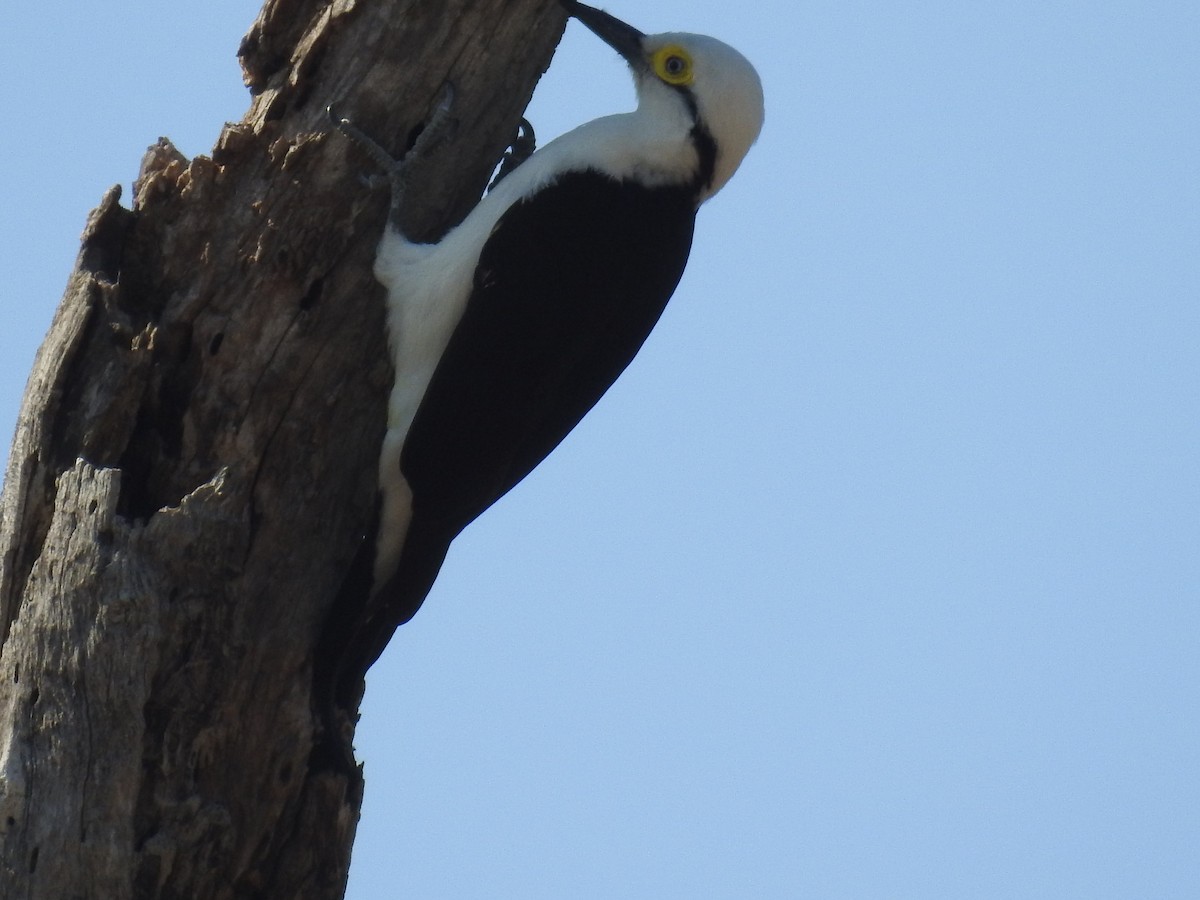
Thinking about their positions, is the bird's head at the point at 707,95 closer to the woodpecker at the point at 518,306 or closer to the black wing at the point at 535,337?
Answer: the woodpecker at the point at 518,306

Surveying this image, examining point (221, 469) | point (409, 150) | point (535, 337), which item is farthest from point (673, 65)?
point (221, 469)

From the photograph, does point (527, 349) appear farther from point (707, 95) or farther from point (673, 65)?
point (673, 65)

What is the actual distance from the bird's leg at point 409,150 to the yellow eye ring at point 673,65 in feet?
2.32

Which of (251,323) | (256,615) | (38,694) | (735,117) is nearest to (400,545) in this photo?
(256,615)

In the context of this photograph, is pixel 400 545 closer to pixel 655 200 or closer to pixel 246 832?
pixel 246 832

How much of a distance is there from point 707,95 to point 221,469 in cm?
173

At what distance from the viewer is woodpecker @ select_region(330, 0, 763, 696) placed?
13.7ft

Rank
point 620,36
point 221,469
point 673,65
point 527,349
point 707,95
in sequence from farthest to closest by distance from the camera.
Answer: point 620,36 < point 673,65 < point 707,95 < point 527,349 < point 221,469

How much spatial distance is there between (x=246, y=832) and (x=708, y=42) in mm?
2510

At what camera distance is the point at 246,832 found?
12.6 feet

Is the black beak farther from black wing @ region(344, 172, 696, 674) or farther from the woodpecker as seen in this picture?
black wing @ region(344, 172, 696, 674)

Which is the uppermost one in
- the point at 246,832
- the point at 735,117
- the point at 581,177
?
the point at 735,117

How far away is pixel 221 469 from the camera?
13.1ft

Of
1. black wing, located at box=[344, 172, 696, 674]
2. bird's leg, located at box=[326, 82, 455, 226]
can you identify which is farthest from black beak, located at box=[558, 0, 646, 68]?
bird's leg, located at box=[326, 82, 455, 226]
